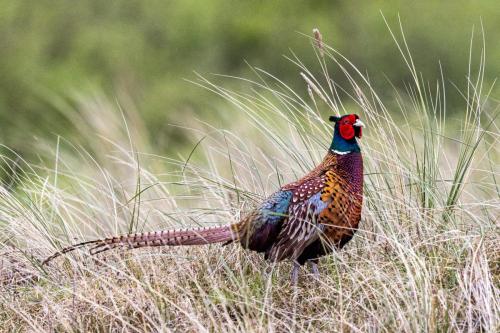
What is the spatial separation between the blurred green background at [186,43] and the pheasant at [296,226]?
10.7 meters

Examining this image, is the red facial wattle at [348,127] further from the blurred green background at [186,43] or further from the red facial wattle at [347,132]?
the blurred green background at [186,43]

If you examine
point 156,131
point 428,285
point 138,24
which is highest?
point 428,285

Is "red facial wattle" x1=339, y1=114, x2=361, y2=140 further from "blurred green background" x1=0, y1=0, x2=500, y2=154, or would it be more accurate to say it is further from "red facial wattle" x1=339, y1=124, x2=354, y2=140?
"blurred green background" x1=0, y1=0, x2=500, y2=154

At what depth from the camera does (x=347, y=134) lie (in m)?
4.57

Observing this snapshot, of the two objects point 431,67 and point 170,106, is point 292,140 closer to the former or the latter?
point 170,106

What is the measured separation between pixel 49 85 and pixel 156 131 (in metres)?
1.77

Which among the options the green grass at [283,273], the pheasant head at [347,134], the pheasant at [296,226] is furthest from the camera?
the pheasant head at [347,134]

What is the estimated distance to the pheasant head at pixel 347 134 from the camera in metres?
4.56

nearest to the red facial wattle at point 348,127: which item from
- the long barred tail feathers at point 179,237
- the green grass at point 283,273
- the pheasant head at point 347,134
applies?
the pheasant head at point 347,134

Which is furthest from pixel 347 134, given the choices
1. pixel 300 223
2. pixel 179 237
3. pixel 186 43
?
pixel 186 43

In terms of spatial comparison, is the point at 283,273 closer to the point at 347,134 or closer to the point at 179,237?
the point at 179,237

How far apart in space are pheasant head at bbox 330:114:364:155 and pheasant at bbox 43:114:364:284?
0.12 meters

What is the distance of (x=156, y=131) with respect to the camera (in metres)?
15.1

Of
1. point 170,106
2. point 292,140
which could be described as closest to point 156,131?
point 170,106
